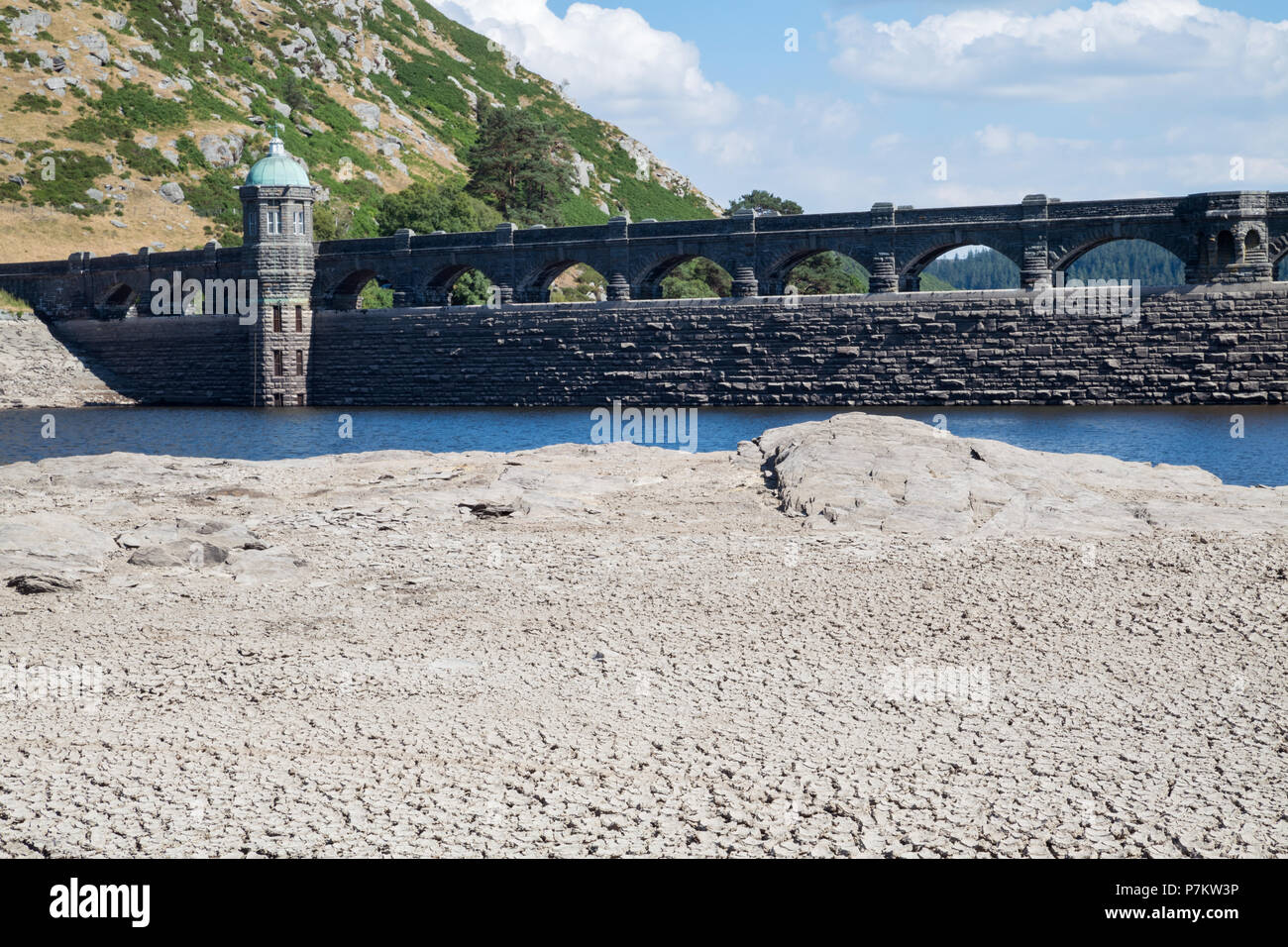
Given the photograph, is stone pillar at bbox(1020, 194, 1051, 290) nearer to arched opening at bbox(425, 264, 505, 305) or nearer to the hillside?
arched opening at bbox(425, 264, 505, 305)

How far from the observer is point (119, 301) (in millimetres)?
73625

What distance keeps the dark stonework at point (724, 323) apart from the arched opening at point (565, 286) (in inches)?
7.7

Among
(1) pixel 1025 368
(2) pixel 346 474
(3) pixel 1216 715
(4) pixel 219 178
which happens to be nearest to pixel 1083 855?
(3) pixel 1216 715

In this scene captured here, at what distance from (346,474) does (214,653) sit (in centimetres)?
1172

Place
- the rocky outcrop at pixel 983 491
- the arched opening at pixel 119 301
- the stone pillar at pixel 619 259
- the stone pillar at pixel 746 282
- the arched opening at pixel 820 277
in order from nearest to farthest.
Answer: the rocky outcrop at pixel 983 491
the stone pillar at pixel 746 282
the stone pillar at pixel 619 259
the arched opening at pixel 119 301
the arched opening at pixel 820 277

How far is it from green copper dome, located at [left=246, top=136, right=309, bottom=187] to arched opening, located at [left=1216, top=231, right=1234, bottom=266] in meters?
36.7

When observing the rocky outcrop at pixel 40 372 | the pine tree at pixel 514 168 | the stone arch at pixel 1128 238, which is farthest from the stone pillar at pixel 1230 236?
the pine tree at pixel 514 168

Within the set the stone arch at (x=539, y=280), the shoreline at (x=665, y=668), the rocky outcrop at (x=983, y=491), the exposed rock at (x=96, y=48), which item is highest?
the exposed rock at (x=96, y=48)

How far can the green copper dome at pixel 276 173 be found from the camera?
59406mm

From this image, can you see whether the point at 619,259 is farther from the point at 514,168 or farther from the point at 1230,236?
the point at 514,168

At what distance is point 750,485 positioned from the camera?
2161 centimetres

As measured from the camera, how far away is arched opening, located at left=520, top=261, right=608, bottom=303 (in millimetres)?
60000

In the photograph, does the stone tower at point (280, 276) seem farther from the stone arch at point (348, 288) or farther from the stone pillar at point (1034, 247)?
the stone pillar at point (1034, 247)

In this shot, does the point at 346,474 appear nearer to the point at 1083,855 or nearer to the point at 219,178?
the point at 1083,855
